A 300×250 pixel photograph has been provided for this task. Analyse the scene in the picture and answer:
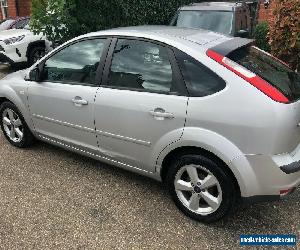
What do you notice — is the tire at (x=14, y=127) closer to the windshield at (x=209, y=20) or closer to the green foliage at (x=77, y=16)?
the green foliage at (x=77, y=16)

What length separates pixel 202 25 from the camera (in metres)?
7.93

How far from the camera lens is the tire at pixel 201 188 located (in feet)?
9.59

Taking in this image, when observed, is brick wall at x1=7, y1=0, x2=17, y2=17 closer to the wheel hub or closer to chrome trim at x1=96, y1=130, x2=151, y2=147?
chrome trim at x1=96, y1=130, x2=151, y2=147

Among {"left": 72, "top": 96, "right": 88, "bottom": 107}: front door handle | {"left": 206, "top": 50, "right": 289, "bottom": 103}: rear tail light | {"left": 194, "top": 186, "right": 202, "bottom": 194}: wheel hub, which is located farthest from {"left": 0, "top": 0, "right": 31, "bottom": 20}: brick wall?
{"left": 194, "top": 186, "right": 202, "bottom": 194}: wheel hub

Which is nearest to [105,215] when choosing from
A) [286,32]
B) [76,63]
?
[76,63]

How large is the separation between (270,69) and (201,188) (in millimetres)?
1247

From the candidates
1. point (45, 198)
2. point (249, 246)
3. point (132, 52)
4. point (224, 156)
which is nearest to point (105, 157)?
point (45, 198)

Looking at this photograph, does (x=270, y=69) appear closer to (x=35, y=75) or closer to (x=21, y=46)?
(x=35, y=75)

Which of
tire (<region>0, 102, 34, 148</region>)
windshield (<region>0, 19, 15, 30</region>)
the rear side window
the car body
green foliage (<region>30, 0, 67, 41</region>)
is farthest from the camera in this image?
windshield (<region>0, 19, 15, 30</region>)

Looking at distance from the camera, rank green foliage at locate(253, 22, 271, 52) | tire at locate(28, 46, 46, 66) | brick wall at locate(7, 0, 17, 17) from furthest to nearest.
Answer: brick wall at locate(7, 0, 17, 17), green foliage at locate(253, 22, 271, 52), tire at locate(28, 46, 46, 66)

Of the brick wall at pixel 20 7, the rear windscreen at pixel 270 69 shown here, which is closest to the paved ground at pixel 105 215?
the rear windscreen at pixel 270 69

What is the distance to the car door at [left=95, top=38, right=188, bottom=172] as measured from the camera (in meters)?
3.07

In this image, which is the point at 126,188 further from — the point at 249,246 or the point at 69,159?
the point at 249,246

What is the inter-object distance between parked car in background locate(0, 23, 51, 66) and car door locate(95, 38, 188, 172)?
6.70 m
